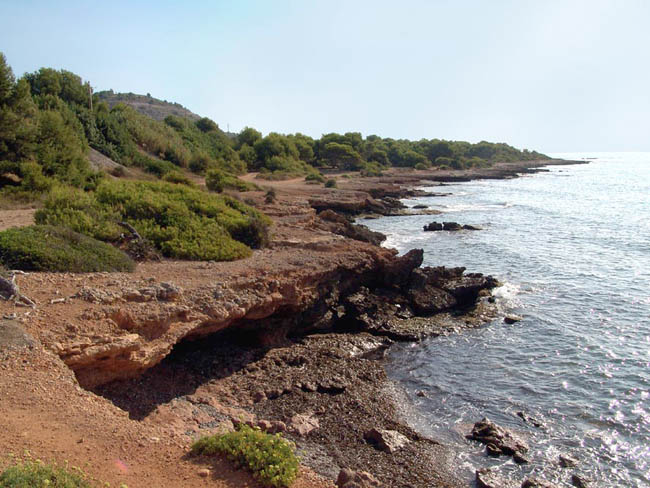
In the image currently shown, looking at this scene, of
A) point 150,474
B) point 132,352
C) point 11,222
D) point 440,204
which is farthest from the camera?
point 440,204

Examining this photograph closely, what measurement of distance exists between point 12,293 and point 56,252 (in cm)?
257

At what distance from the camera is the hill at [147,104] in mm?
103125

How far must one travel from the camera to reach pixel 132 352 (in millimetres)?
8523

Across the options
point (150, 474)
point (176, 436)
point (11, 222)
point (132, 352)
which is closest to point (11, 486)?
point (150, 474)

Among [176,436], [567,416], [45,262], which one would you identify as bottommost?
[567,416]

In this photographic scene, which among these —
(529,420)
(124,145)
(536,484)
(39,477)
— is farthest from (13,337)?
(124,145)

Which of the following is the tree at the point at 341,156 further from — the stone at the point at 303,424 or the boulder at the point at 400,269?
the stone at the point at 303,424

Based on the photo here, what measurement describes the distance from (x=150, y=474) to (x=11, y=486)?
1.61 m

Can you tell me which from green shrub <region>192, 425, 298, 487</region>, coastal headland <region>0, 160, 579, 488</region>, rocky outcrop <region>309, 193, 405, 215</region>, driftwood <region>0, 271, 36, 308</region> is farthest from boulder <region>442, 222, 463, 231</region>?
green shrub <region>192, 425, 298, 487</region>

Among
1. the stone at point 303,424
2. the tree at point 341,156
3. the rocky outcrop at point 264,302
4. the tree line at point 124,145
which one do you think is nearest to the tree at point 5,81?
the tree line at point 124,145

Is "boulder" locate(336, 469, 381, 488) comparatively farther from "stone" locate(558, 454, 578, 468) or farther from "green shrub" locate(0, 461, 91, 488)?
"stone" locate(558, 454, 578, 468)

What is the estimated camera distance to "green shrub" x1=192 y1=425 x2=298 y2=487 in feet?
18.9

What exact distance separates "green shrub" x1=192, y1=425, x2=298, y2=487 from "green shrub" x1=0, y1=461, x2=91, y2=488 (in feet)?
5.61

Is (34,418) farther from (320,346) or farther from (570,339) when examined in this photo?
(570,339)
